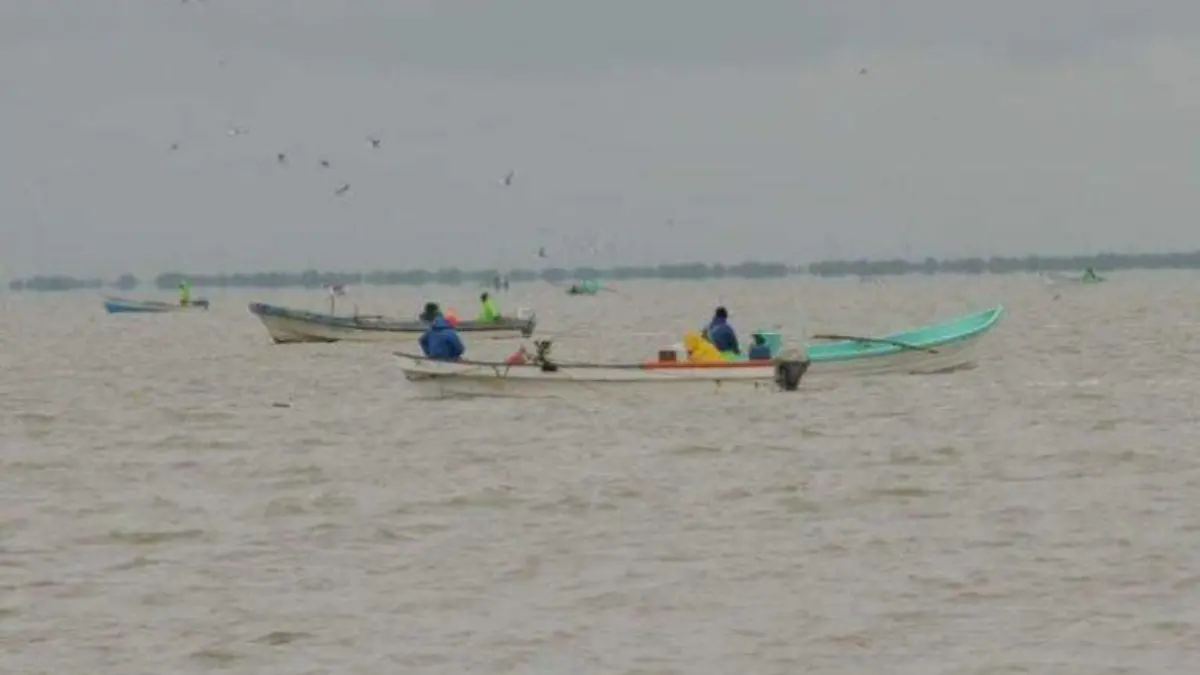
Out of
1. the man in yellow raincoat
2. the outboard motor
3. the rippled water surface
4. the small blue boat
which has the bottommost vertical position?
the small blue boat

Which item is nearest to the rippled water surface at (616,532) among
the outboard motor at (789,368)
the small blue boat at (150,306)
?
the outboard motor at (789,368)

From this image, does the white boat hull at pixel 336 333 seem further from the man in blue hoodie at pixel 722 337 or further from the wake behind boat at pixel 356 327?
the man in blue hoodie at pixel 722 337

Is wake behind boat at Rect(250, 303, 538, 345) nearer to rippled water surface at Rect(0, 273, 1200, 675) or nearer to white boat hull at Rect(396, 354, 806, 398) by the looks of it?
rippled water surface at Rect(0, 273, 1200, 675)

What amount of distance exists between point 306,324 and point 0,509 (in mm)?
40292

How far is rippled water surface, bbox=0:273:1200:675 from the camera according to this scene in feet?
58.0

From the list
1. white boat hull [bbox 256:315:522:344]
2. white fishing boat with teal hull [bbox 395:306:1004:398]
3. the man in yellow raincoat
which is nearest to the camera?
white fishing boat with teal hull [bbox 395:306:1004:398]

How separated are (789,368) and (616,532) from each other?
50.9 ft

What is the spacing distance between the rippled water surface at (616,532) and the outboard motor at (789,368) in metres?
0.39

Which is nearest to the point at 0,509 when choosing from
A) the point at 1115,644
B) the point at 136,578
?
the point at 136,578

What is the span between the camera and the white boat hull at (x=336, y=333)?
216 feet

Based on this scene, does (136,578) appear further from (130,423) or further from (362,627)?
(130,423)

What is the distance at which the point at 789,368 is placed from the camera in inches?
1524

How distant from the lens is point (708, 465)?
3000 centimetres

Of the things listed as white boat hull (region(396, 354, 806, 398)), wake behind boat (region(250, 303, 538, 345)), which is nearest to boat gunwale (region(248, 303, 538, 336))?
wake behind boat (region(250, 303, 538, 345))
